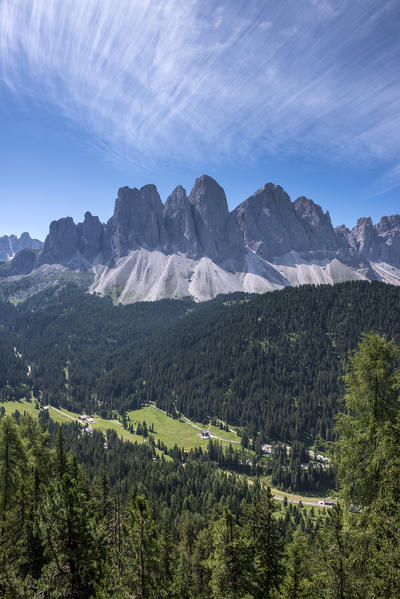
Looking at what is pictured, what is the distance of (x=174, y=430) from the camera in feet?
534

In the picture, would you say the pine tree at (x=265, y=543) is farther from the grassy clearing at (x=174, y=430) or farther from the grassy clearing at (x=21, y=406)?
the grassy clearing at (x=21, y=406)

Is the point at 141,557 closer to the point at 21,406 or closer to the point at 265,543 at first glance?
the point at 265,543

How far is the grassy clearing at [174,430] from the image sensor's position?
491ft

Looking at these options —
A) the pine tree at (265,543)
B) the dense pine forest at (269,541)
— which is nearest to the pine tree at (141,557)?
the dense pine forest at (269,541)

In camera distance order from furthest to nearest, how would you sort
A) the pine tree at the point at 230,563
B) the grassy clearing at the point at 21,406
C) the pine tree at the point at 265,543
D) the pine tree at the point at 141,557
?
the grassy clearing at the point at 21,406, the pine tree at the point at 265,543, the pine tree at the point at 230,563, the pine tree at the point at 141,557

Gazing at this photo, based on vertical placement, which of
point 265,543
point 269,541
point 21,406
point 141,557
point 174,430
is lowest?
point 21,406

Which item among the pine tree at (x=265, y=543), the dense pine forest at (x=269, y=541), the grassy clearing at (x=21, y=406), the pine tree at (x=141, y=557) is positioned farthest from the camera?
the grassy clearing at (x=21, y=406)

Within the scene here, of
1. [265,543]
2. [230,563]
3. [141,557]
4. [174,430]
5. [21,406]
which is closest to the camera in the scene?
[141,557]

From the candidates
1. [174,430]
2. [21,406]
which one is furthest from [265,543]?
[21,406]

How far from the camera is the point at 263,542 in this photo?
2483 cm

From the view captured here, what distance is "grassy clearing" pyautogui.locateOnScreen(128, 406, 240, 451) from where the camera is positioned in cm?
14961

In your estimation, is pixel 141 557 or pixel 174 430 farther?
pixel 174 430

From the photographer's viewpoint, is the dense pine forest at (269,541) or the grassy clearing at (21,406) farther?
the grassy clearing at (21,406)

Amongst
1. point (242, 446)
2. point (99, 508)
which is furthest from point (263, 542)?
point (242, 446)
